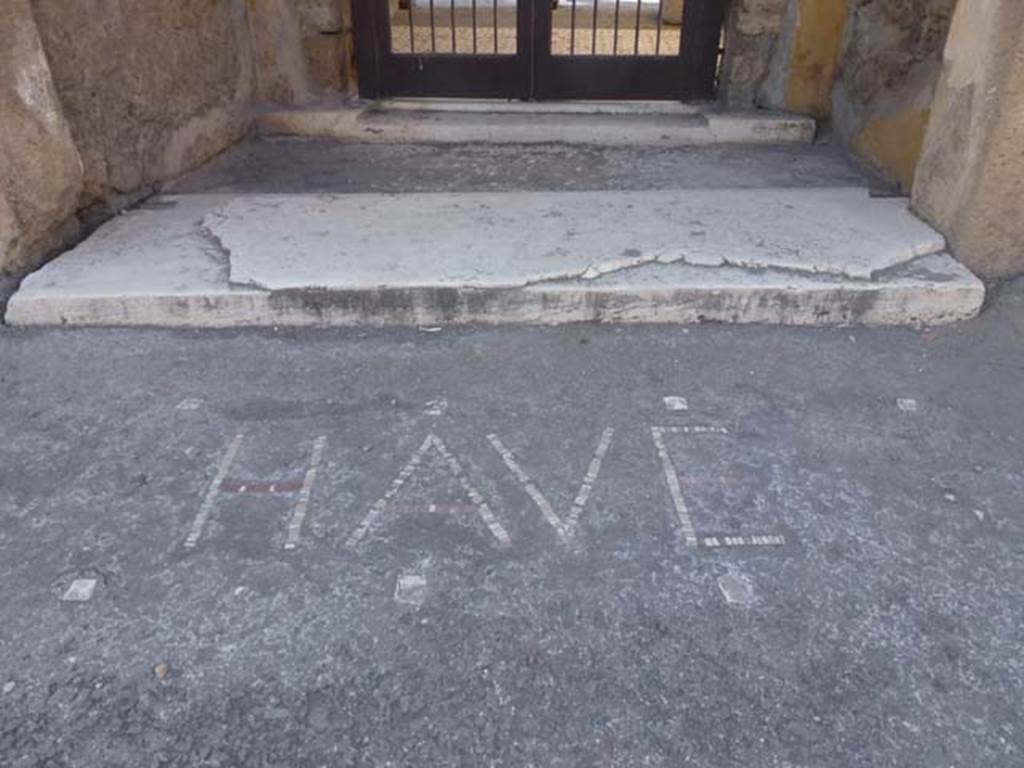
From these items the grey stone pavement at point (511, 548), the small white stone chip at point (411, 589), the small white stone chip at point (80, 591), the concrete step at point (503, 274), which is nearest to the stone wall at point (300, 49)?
the concrete step at point (503, 274)

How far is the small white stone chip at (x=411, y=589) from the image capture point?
6.70 ft

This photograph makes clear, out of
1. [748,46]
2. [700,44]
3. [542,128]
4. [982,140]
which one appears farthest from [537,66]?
[982,140]

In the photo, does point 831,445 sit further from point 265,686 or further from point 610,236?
point 265,686

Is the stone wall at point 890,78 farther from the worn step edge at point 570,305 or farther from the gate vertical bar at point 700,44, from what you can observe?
the worn step edge at point 570,305

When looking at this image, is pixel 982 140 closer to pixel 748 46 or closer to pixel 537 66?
pixel 748 46

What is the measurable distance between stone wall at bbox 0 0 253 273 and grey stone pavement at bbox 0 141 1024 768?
2.10 feet

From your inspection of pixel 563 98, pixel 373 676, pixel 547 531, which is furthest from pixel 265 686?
pixel 563 98

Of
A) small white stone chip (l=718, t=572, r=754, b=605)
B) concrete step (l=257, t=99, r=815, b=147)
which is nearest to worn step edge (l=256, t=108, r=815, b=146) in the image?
concrete step (l=257, t=99, r=815, b=147)

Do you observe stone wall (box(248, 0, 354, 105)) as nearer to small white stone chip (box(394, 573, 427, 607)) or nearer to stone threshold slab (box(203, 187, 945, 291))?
stone threshold slab (box(203, 187, 945, 291))

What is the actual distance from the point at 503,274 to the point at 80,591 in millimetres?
1862

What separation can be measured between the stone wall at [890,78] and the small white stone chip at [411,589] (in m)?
3.39

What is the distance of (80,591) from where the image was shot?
2.05 m

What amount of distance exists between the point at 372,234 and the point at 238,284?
0.67 meters

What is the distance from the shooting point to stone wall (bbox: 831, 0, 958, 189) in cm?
411
